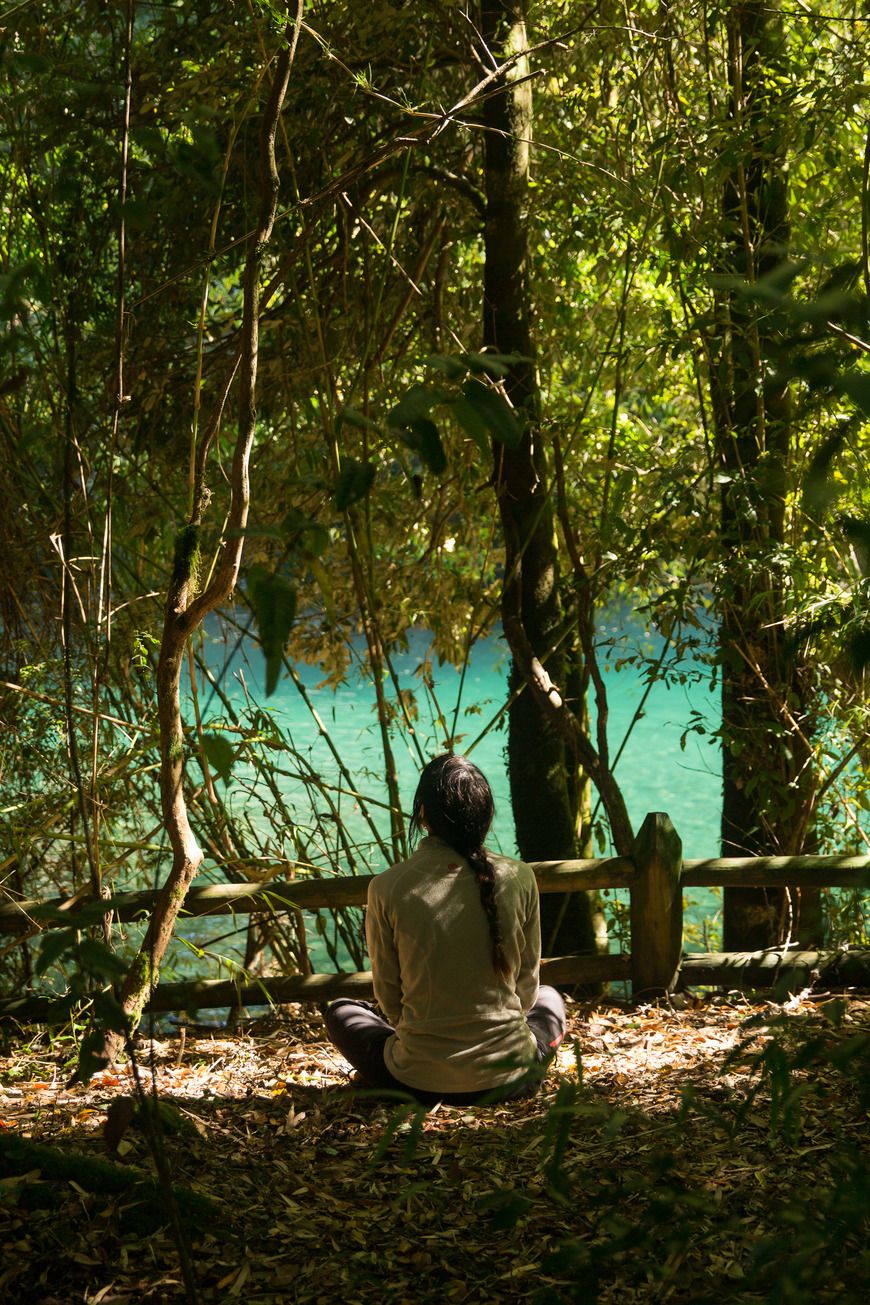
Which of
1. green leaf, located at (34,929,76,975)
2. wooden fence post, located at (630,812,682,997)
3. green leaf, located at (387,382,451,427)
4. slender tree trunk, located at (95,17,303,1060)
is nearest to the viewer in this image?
green leaf, located at (387,382,451,427)

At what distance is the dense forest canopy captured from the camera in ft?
10.7

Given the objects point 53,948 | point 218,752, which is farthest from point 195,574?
point 53,948

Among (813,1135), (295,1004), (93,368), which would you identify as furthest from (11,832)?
(813,1135)

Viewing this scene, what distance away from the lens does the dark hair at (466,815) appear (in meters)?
2.69

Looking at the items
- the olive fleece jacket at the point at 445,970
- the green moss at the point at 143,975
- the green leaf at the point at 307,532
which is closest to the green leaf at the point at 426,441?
the green leaf at the point at 307,532

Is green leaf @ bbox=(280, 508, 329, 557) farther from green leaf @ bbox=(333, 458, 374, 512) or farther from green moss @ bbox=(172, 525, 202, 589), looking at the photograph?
green moss @ bbox=(172, 525, 202, 589)

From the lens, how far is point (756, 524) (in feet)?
11.1

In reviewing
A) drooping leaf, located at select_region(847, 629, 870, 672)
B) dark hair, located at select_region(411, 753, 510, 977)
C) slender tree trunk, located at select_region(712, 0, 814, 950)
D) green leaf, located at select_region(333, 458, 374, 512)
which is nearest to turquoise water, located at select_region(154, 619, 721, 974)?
slender tree trunk, located at select_region(712, 0, 814, 950)

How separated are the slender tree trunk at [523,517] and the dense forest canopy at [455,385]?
11 millimetres

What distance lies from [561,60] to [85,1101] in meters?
3.42

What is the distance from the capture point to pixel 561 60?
3.73 meters

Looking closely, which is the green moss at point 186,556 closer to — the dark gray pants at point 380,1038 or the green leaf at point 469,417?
the green leaf at point 469,417

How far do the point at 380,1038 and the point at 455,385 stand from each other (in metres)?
1.71

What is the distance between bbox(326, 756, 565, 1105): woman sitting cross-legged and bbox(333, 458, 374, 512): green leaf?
1698 mm
